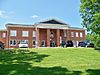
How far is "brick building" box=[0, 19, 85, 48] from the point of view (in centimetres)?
7175

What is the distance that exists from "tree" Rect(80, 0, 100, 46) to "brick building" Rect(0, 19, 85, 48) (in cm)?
5262

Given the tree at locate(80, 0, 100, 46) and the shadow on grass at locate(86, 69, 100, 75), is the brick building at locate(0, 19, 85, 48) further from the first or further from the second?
the shadow on grass at locate(86, 69, 100, 75)

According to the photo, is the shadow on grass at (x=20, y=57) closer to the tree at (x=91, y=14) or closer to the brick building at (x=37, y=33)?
the tree at (x=91, y=14)

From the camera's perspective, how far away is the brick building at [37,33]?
2825 inches

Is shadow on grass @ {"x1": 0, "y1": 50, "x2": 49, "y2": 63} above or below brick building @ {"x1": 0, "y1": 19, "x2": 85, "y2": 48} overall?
below

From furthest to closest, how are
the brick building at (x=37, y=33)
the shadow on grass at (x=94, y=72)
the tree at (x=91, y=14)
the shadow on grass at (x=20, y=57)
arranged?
the brick building at (x=37, y=33) → the shadow on grass at (x=20, y=57) → the tree at (x=91, y=14) → the shadow on grass at (x=94, y=72)

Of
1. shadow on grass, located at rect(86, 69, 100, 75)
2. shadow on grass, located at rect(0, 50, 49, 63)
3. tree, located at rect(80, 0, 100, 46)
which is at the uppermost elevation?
tree, located at rect(80, 0, 100, 46)

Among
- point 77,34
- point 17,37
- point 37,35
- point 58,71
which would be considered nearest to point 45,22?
point 37,35

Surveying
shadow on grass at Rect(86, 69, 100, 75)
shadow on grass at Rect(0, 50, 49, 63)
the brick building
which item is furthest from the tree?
the brick building

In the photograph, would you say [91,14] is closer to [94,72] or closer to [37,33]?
[94,72]

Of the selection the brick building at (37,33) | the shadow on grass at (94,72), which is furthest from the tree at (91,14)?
the brick building at (37,33)

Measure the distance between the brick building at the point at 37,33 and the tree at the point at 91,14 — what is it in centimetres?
5262

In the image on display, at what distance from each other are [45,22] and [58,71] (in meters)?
59.5

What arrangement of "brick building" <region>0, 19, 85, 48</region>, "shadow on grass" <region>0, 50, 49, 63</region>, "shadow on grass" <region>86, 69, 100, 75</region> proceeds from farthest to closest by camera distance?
1. "brick building" <region>0, 19, 85, 48</region>
2. "shadow on grass" <region>0, 50, 49, 63</region>
3. "shadow on grass" <region>86, 69, 100, 75</region>
